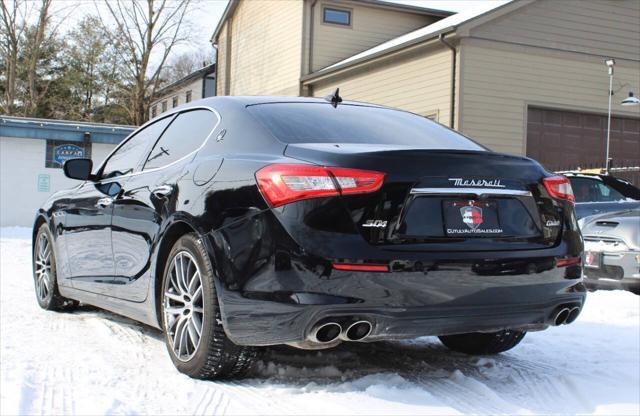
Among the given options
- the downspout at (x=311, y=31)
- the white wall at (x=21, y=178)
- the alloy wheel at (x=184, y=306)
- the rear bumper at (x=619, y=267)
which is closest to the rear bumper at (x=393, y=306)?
the alloy wheel at (x=184, y=306)

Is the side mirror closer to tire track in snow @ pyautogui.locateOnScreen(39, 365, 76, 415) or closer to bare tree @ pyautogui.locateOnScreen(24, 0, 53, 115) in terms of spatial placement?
tire track in snow @ pyautogui.locateOnScreen(39, 365, 76, 415)

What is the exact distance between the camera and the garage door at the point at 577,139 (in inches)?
662

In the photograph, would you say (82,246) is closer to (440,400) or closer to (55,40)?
(440,400)

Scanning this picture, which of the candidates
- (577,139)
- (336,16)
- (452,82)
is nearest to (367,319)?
(452,82)

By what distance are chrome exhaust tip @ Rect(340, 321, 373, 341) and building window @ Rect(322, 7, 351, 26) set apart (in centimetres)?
1942

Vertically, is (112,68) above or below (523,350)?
above

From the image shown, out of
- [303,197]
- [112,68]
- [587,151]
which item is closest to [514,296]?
[303,197]

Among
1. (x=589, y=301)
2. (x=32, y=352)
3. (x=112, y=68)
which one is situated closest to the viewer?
(x=32, y=352)

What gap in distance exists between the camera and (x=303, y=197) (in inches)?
120

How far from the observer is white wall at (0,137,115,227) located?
1908 centimetres

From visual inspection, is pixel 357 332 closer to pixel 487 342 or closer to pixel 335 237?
pixel 335 237

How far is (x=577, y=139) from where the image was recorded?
17.2 meters

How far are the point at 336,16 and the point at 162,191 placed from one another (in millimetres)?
18653

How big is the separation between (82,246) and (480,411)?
3159 mm
